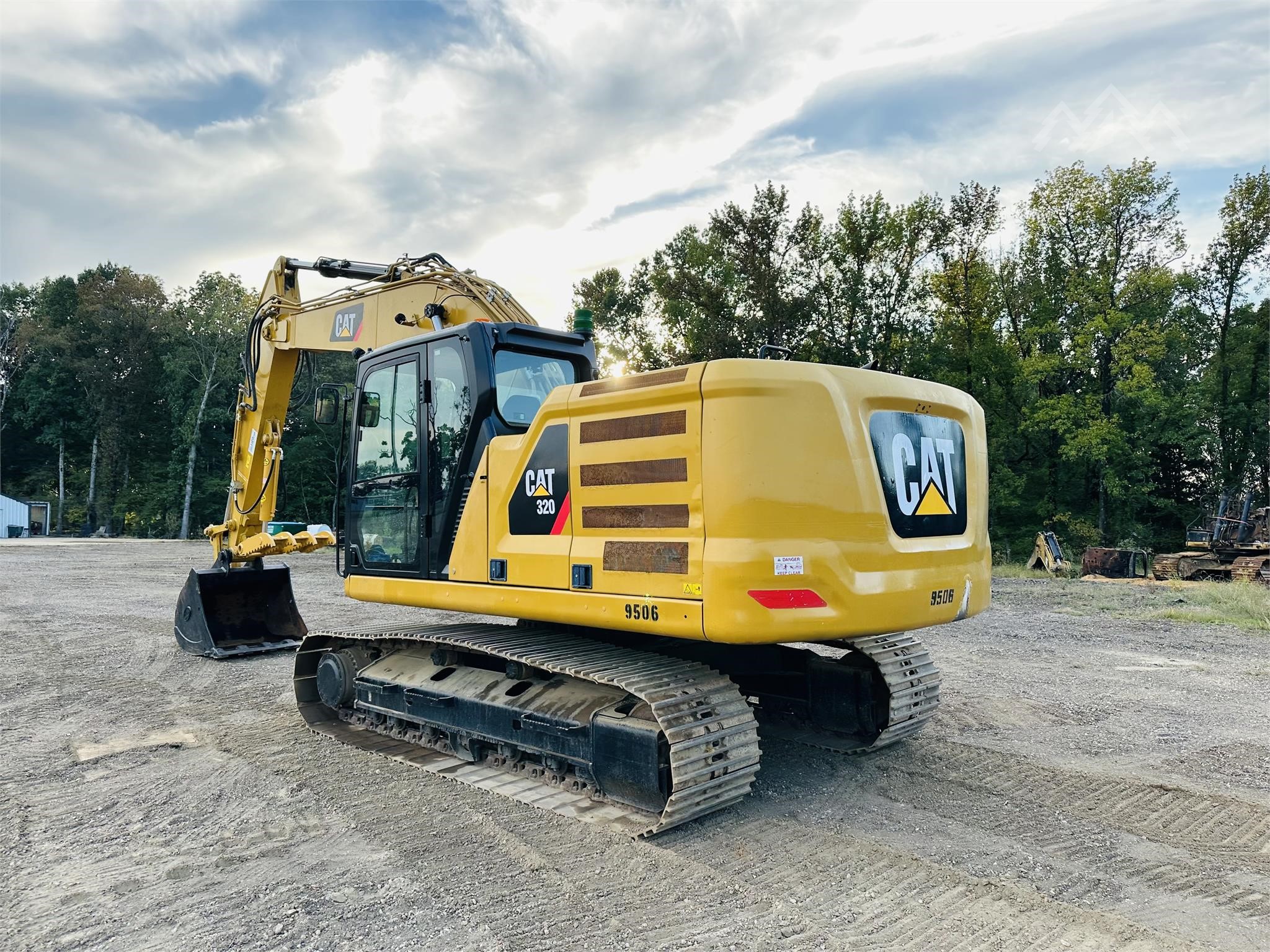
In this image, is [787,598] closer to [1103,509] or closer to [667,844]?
[667,844]

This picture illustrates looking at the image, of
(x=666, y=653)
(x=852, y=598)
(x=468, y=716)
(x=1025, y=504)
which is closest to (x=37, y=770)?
(x=468, y=716)

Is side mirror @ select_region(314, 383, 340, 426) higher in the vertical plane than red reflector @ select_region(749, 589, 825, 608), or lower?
higher

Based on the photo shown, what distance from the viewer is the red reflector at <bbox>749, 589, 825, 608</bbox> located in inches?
151

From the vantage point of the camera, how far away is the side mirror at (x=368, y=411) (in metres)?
6.00

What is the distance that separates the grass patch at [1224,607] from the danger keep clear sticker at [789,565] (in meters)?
9.92

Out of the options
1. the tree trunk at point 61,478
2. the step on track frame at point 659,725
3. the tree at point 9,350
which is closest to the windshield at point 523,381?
the step on track frame at point 659,725

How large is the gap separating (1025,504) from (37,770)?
96.6 ft

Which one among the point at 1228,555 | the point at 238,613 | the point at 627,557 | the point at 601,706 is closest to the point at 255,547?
the point at 238,613

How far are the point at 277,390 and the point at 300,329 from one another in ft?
2.97

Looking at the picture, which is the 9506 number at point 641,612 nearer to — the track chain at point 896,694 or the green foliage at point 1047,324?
the track chain at point 896,694

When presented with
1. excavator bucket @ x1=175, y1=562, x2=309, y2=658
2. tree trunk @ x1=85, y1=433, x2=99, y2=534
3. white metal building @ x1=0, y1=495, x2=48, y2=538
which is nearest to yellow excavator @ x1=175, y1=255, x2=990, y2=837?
excavator bucket @ x1=175, y1=562, x2=309, y2=658

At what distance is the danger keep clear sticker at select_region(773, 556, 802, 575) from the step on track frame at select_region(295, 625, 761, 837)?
86 centimetres

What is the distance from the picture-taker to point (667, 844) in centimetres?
412

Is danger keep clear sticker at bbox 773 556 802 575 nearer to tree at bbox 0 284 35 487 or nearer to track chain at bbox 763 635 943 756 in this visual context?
track chain at bbox 763 635 943 756
